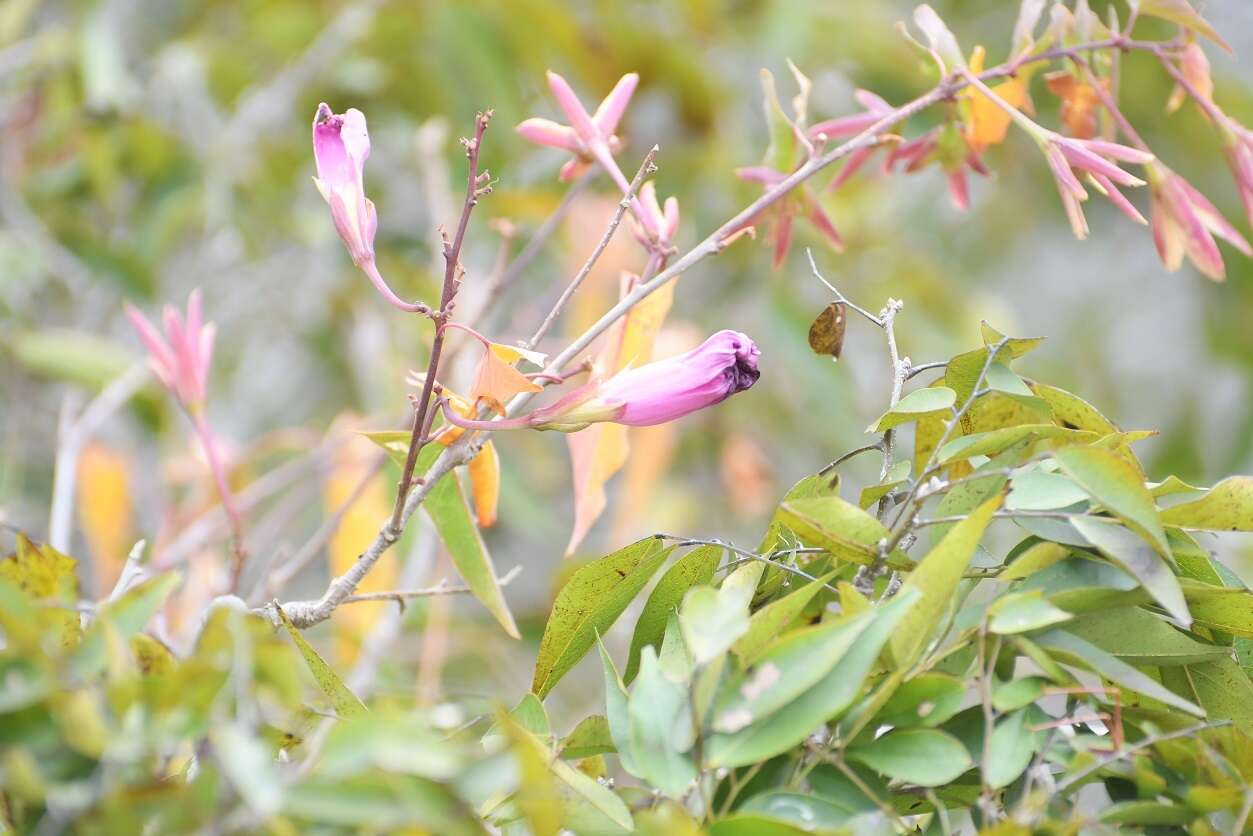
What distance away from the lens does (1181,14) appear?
0.45m

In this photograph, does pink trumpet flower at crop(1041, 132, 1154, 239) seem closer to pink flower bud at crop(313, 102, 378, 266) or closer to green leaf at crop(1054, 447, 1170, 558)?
green leaf at crop(1054, 447, 1170, 558)

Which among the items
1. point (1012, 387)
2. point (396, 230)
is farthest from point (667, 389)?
point (396, 230)

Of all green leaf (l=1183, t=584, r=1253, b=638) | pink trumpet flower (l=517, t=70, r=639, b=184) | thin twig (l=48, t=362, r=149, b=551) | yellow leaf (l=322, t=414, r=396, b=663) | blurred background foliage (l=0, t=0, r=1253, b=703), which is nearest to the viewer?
green leaf (l=1183, t=584, r=1253, b=638)

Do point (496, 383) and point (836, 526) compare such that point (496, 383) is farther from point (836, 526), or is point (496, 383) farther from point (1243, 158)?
point (1243, 158)

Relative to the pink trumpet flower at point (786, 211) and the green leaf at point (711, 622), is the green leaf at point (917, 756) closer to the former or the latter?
the green leaf at point (711, 622)

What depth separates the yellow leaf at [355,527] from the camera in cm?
76

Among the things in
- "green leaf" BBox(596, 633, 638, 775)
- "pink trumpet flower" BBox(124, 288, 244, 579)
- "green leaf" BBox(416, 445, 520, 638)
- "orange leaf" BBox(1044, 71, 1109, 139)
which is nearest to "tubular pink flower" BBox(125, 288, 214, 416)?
"pink trumpet flower" BBox(124, 288, 244, 579)

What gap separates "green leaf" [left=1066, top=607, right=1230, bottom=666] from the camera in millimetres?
322

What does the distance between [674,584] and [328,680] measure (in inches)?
4.1

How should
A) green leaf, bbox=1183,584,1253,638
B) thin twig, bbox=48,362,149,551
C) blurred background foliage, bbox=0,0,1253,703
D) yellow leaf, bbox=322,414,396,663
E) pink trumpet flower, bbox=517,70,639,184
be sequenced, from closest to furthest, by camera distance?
green leaf, bbox=1183,584,1253,638
pink trumpet flower, bbox=517,70,639,184
thin twig, bbox=48,362,149,551
yellow leaf, bbox=322,414,396,663
blurred background foliage, bbox=0,0,1253,703

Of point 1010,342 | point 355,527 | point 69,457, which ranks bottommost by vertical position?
point 355,527

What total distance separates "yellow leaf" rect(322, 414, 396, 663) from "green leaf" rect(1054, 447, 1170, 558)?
49cm

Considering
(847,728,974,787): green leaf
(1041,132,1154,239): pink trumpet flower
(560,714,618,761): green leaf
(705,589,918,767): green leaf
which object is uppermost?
(1041,132,1154,239): pink trumpet flower

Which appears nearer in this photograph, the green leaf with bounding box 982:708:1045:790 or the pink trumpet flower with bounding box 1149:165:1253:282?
the green leaf with bounding box 982:708:1045:790
